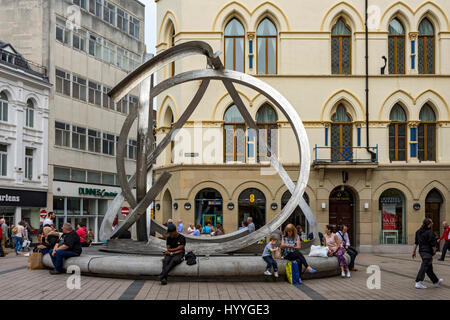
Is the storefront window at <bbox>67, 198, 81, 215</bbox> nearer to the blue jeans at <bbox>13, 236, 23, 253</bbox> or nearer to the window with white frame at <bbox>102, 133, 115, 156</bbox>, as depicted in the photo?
the window with white frame at <bbox>102, 133, 115, 156</bbox>

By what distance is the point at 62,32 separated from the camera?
46.8m

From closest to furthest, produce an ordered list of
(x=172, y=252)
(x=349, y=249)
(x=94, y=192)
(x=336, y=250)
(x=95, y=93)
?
(x=172, y=252) → (x=336, y=250) → (x=349, y=249) → (x=94, y=192) → (x=95, y=93)

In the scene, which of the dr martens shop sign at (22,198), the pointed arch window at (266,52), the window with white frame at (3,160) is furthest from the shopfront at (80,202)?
the pointed arch window at (266,52)

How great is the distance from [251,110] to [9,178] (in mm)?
16190

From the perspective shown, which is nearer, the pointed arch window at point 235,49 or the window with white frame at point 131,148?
the pointed arch window at point 235,49

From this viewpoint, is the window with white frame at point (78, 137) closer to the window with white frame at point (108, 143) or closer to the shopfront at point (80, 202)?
the window with white frame at point (108, 143)

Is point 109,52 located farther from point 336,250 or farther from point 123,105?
point 336,250

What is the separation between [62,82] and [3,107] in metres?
7.61

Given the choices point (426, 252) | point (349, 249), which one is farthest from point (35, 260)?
point (426, 252)

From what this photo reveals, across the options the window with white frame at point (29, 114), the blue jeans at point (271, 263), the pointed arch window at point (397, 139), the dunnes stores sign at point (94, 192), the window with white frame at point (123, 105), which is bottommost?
the blue jeans at point (271, 263)

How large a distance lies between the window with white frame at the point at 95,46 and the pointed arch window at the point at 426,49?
26519 mm

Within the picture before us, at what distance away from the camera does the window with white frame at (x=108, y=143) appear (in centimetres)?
5141

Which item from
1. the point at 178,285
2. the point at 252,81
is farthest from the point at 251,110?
the point at 178,285
